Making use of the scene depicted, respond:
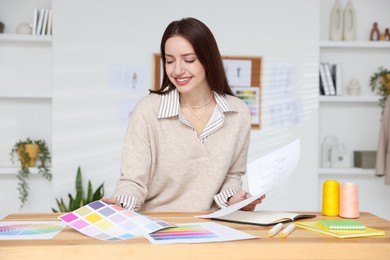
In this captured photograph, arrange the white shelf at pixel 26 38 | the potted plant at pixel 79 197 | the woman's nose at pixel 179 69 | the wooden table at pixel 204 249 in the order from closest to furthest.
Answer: the wooden table at pixel 204 249 → the woman's nose at pixel 179 69 → the potted plant at pixel 79 197 → the white shelf at pixel 26 38

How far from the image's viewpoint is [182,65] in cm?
197

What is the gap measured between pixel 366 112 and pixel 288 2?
1.26 meters

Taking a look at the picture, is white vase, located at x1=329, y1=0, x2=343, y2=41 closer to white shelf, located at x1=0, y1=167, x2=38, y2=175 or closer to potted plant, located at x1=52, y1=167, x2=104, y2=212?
potted plant, located at x1=52, y1=167, x2=104, y2=212

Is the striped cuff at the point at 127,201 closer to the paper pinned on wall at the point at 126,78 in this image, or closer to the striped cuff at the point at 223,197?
the striped cuff at the point at 223,197

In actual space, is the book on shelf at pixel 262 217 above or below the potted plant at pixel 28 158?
above

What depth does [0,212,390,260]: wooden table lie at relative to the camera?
4.20ft

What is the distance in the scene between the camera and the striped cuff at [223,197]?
2.00 metres

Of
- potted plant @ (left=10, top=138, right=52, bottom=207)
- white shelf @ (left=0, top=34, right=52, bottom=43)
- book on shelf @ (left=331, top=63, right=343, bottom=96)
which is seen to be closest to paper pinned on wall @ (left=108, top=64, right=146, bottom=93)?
white shelf @ (left=0, top=34, right=52, bottom=43)

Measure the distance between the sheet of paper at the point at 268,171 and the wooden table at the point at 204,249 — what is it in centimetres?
17

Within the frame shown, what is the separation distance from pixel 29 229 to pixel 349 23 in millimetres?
3896

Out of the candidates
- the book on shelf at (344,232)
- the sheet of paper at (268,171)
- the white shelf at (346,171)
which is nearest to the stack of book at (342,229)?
the book on shelf at (344,232)

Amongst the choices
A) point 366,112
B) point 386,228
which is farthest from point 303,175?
point 386,228

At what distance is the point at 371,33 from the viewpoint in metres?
4.74

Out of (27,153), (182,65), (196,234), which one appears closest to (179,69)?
(182,65)
